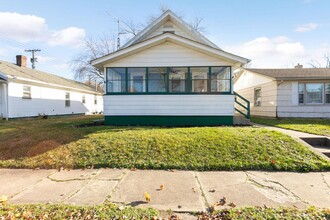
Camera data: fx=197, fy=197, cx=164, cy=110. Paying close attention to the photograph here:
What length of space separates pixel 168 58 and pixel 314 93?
36.3 feet

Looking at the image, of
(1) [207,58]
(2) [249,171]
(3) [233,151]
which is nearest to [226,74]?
(1) [207,58]

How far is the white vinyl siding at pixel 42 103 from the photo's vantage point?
14.6 m

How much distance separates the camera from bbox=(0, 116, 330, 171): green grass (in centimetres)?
496

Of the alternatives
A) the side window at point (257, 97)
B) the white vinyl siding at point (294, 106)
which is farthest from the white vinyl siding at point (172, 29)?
the side window at point (257, 97)

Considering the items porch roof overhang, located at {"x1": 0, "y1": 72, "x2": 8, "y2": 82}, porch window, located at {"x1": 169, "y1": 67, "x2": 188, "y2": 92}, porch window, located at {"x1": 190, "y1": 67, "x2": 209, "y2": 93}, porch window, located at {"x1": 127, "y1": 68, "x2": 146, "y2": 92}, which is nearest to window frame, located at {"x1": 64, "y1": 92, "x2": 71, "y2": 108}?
porch roof overhang, located at {"x1": 0, "y1": 72, "x2": 8, "y2": 82}

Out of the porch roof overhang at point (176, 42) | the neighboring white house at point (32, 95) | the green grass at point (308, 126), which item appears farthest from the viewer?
the neighboring white house at point (32, 95)

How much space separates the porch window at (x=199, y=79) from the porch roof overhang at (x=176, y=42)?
2.89 feet

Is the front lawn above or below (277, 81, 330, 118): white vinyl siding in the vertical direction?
below

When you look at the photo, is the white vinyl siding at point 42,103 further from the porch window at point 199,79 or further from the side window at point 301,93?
the side window at point 301,93

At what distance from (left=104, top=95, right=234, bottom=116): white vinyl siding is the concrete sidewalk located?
17.2 ft

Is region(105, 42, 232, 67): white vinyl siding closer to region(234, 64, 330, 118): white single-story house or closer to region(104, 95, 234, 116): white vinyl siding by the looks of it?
region(104, 95, 234, 116): white vinyl siding

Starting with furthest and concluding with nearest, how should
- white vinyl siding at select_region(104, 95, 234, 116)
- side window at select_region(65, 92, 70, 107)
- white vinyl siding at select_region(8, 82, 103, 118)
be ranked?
side window at select_region(65, 92, 70, 107)
white vinyl siding at select_region(8, 82, 103, 118)
white vinyl siding at select_region(104, 95, 234, 116)

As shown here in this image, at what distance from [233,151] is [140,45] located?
6611 millimetres

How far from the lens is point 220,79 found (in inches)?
389
